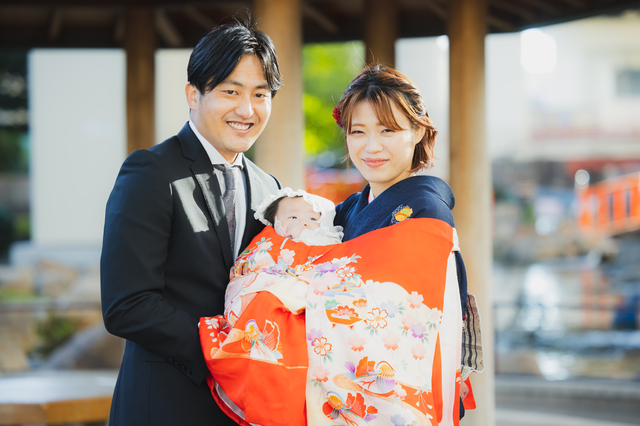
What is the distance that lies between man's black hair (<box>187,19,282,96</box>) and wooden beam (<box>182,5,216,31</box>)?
4.74 m

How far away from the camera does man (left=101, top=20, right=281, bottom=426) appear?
1703 millimetres

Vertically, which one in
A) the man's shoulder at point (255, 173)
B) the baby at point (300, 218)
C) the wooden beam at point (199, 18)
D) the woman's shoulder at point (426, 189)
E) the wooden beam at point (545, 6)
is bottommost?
the baby at point (300, 218)

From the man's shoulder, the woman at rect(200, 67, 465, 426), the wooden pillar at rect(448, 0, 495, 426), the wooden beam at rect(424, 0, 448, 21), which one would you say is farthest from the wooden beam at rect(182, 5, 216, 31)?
the woman at rect(200, 67, 465, 426)

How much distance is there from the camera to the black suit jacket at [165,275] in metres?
1.70

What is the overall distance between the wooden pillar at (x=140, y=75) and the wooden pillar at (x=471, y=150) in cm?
316

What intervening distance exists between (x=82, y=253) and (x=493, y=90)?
1591 centimetres

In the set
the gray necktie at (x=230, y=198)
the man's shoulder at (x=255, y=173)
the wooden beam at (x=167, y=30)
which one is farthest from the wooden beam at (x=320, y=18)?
the gray necktie at (x=230, y=198)

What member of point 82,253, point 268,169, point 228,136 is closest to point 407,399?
point 228,136

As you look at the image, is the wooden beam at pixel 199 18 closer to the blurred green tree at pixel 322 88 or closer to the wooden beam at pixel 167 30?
the wooden beam at pixel 167 30

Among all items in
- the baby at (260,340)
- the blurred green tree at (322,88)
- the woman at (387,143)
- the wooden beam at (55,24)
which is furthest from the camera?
the blurred green tree at (322,88)

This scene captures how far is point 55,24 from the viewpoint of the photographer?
624 cm

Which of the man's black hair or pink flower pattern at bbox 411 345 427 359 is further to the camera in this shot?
the man's black hair

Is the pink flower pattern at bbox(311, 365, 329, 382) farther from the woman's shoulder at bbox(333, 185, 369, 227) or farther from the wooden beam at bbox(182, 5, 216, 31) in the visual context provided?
the wooden beam at bbox(182, 5, 216, 31)

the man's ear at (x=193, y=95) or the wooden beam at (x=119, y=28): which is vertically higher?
the wooden beam at (x=119, y=28)
